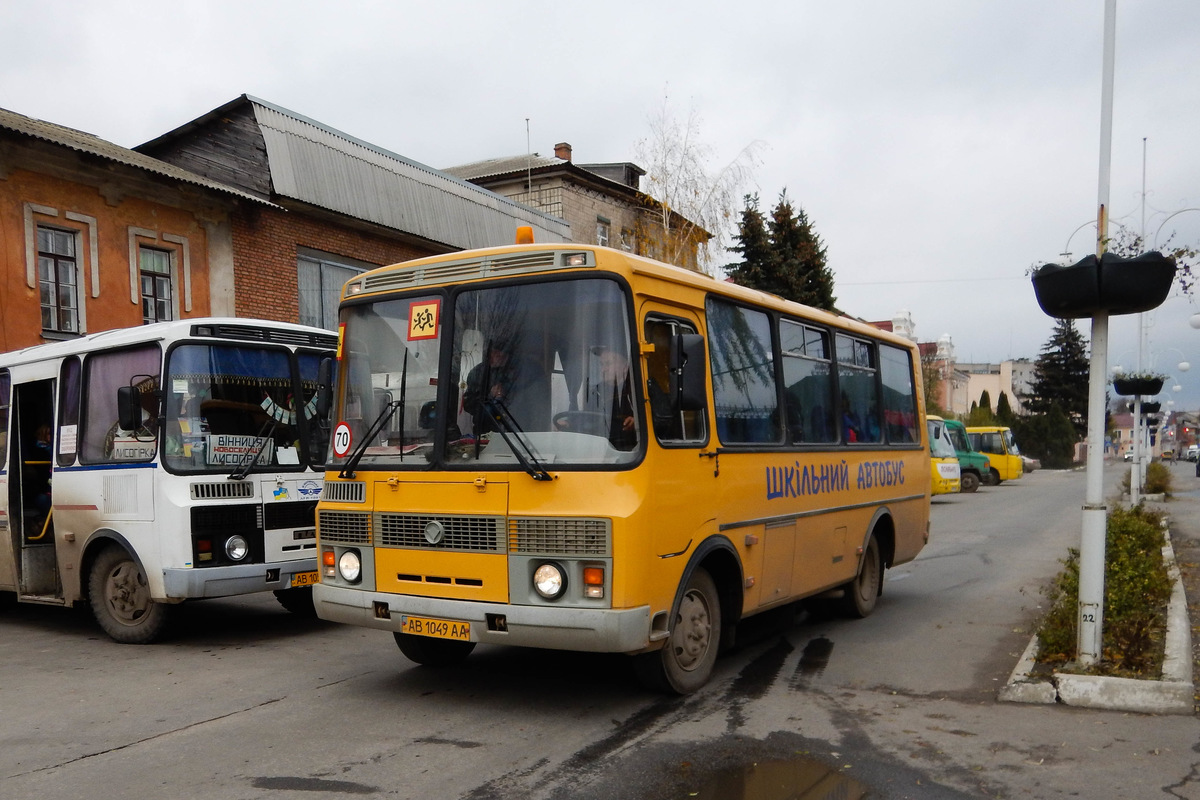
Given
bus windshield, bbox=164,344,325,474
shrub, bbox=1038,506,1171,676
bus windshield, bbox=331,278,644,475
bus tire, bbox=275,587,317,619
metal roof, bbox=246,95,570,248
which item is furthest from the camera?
metal roof, bbox=246,95,570,248

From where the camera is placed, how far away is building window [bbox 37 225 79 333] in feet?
54.9

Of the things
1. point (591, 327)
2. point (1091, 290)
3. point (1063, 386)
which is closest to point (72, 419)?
point (591, 327)

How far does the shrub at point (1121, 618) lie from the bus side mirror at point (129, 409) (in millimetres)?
7177

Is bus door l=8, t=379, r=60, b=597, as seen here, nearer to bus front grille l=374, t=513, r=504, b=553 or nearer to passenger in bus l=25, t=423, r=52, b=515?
passenger in bus l=25, t=423, r=52, b=515

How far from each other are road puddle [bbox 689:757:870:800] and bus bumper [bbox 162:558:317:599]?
16.4 feet

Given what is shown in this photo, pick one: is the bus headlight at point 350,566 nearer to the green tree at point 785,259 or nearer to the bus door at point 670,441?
the bus door at point 670,441

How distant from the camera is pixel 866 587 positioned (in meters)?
10.0

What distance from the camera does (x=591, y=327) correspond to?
600cm

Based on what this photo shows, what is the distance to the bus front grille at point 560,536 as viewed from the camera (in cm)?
572

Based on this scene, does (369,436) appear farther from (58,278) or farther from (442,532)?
(58,278)

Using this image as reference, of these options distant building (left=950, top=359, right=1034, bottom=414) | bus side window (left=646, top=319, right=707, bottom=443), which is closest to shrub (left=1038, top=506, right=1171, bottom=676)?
bus side window (left=646, top=319, right=707, bottom=443)

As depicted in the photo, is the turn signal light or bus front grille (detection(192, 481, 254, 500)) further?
bus front grille (detection(192, 481, 254, 500))

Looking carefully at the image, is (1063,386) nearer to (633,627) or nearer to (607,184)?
(607,184)

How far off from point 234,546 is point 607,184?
31.0 meters
